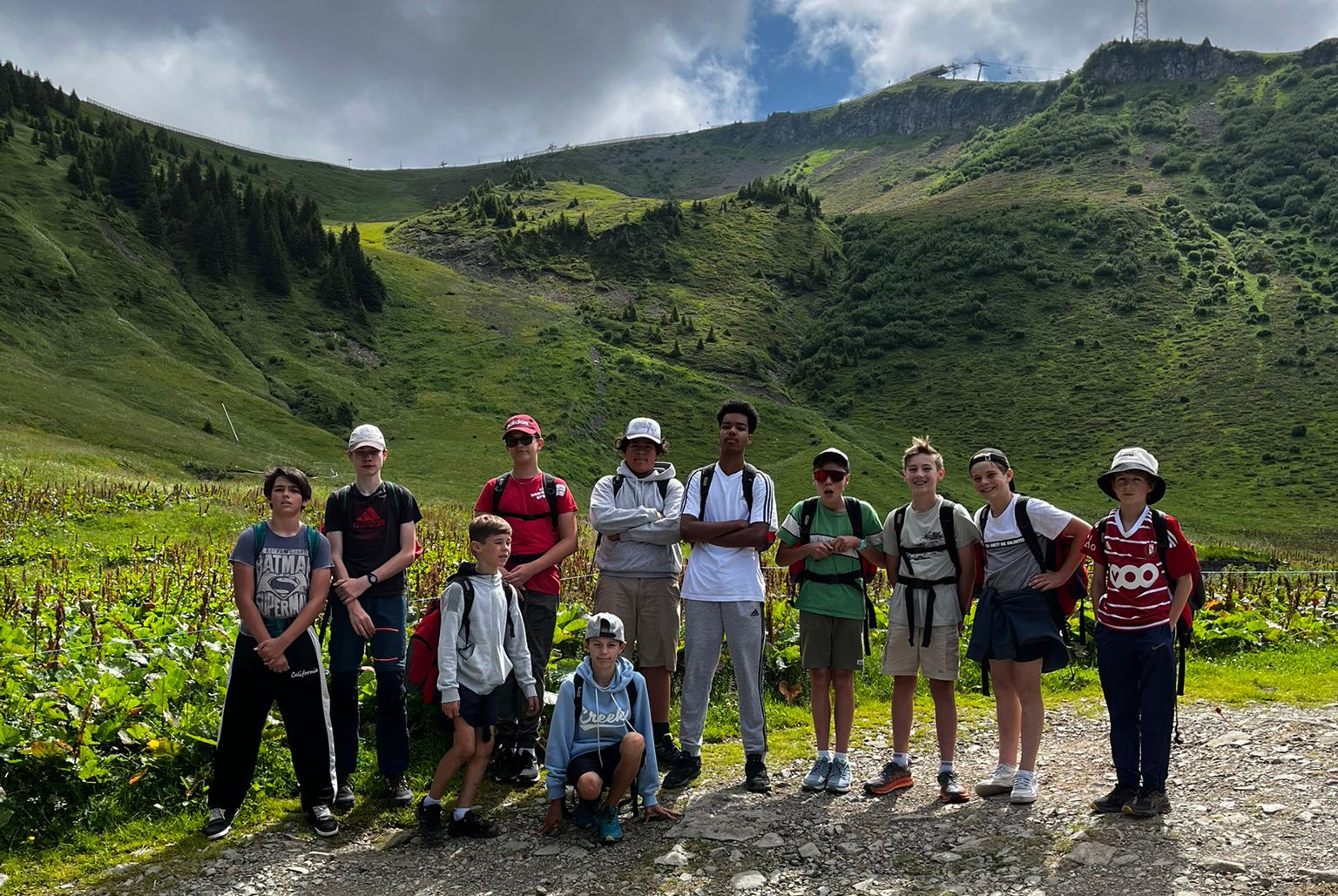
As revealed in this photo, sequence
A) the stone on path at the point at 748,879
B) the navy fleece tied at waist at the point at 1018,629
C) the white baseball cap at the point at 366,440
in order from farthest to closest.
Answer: the white baseball cap at the point at 366,440 → the navy fleece tied at waist at the point at 1018,629 → the stone on path at the point at 748,879

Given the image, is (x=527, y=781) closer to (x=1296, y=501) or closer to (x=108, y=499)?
(x=108, y=499)

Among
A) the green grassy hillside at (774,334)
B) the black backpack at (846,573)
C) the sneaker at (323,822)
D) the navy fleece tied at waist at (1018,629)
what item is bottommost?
the sneaker at (323,822)

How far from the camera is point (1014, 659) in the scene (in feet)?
21.3

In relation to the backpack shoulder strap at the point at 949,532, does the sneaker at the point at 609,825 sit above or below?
below

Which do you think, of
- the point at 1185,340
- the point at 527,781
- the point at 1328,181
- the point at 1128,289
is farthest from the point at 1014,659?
the point at 1328,181

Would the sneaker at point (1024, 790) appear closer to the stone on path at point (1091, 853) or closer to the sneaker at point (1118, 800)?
the sneaker at point (1118, 800)

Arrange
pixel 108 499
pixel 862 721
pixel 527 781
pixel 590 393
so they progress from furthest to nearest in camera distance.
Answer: pixel 590 393
pixel 108 499
pixel 862 721
pixel 527 781

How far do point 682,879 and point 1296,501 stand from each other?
77.4m

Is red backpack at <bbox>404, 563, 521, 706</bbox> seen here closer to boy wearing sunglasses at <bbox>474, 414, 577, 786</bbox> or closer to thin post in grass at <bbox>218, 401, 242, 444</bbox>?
boy wearing sunglasses at <bbox>474, 414, 577, 786</bbox>

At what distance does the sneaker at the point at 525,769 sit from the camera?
23.0 feet

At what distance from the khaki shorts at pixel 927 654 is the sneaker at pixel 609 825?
233 cm

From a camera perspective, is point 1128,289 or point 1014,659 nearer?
point 1014,659

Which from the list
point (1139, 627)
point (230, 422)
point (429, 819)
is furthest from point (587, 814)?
point (230, 422)

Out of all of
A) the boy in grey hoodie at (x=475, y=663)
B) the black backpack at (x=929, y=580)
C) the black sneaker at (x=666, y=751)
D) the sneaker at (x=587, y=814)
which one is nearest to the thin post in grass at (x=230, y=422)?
the black sneaker at (x=666, y=751)
